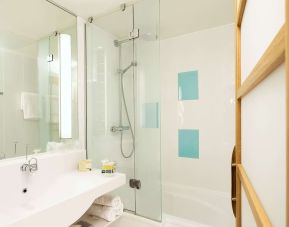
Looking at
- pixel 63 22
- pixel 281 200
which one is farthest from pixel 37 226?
pixel 63 22

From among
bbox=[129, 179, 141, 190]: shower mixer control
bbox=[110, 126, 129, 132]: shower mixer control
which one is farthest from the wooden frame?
bbox=[110, 126, 129, 132]: shower mixer control

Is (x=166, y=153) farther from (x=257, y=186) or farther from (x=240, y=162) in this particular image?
(x=257, y=186)

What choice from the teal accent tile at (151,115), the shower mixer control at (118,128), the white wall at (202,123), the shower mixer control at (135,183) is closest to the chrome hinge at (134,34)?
the teal accent tile at (151,115)

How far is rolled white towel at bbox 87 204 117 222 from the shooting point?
5.62 feet

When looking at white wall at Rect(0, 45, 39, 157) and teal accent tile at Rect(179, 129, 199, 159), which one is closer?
white wall at Rect(0, 45, 39, 157)

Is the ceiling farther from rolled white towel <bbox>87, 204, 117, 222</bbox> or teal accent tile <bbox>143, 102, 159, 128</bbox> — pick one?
rolled white towel <bbox>87, 204, 117, 222</bbox>

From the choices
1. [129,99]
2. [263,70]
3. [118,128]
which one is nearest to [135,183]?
[118,128]

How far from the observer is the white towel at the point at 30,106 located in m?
1.59

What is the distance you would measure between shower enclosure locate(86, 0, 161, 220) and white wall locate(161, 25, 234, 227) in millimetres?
702

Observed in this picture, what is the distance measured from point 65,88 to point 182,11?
1340 mm

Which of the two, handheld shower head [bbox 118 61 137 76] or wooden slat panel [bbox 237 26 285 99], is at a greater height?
handheld shower head [bbox 118 61 137 76]

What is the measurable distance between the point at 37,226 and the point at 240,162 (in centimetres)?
101

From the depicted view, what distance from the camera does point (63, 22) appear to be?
1.96 m

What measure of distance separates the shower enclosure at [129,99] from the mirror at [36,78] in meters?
0.24
